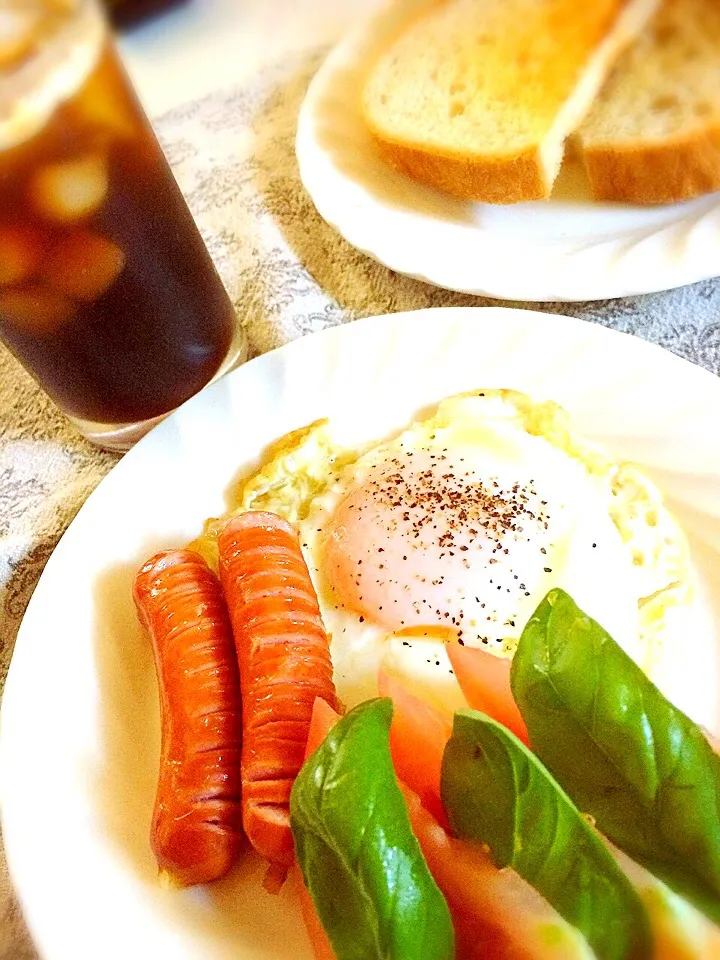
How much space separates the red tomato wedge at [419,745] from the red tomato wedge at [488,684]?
0.22 ft

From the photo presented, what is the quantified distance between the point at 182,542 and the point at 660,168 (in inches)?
55.9

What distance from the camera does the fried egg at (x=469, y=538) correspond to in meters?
1.48

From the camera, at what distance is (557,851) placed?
93 cm

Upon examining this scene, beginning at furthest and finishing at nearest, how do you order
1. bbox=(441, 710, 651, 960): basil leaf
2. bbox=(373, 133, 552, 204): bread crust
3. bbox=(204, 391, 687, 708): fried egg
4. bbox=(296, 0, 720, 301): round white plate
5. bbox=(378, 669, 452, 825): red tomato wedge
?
bbox=(373, 133, 552, 204): bread crust → bbox=(296, 0, 720, 301): round white plate → bbox=(204, 391, 687, 708): fried egg → bbox=(378, 669, 452, 825): red tomato wedge → bbox=(441, 710, 651, 960): basil leaf

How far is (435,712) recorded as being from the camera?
4.22 feet

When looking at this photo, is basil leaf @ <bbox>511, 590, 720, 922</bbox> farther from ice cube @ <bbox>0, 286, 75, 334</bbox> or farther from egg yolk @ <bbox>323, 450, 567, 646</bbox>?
ice cube @ <bbox>0, 286, 75, 334</bbox>

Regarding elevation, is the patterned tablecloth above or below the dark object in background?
below

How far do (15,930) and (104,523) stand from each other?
0.72m

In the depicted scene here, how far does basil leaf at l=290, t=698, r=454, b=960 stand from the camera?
0.94 m

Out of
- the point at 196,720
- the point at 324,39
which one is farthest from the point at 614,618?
the point at 324,39

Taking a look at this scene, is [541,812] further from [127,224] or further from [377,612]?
[127,224]

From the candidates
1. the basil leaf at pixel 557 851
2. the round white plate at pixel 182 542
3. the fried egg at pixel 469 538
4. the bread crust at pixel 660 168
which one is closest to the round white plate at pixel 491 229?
the bread crust at pixel 660 168

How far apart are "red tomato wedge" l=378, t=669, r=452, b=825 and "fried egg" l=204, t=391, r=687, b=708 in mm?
172

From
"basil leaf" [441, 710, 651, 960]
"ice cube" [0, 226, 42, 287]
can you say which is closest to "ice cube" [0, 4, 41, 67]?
"ice cube" [0, 226, 42, 287]
